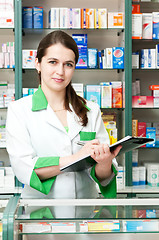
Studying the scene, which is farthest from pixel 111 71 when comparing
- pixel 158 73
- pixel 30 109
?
pixel 30 109

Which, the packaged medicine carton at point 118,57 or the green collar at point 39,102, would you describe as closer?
the green collar at point 39,102

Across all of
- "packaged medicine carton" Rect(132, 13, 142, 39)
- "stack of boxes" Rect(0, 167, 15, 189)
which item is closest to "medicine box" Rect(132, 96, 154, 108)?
"packaged medicine carton" Rect(132, 13, 142, 39)

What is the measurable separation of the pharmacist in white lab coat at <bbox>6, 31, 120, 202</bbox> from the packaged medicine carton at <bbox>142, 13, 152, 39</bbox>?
2.73 meters

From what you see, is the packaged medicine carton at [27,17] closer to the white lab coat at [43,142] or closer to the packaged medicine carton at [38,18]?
the packaged medicine carton at [38,18]

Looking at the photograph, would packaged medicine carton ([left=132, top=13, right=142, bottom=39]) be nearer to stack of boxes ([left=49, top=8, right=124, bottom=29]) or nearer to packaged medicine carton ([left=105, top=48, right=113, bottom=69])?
stack of boxes ([left=49, top=8, right=124, bottom=29])

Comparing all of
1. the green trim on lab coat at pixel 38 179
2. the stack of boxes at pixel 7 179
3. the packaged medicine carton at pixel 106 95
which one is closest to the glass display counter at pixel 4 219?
the green trim on lab coat at pixel 38 179

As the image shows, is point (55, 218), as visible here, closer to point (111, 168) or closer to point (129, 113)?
point (111, 168)

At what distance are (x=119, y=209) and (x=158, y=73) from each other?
371 centimetres

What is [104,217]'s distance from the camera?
1.20 m

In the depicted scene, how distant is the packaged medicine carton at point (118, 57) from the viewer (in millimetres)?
4242

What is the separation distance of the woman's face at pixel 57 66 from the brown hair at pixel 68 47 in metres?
0.02

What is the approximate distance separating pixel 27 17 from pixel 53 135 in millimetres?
2823

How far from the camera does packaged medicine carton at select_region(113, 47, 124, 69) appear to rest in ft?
13.9

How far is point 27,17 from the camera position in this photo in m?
4.25
